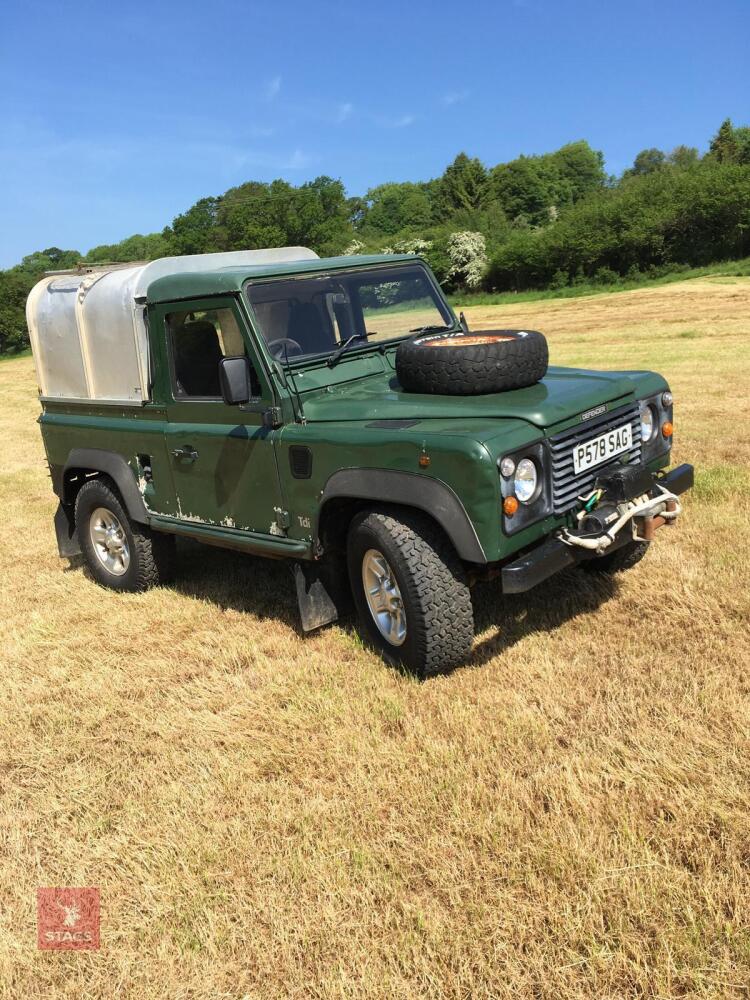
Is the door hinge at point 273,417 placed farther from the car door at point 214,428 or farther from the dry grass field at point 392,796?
the dry grass field at point 392,796

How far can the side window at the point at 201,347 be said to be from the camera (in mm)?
4488

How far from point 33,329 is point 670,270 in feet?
127

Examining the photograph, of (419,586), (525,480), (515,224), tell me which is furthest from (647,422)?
(515,224)

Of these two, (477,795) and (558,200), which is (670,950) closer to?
(477,795)

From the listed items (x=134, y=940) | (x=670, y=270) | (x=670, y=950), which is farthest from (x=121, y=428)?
(x=670, y=270)

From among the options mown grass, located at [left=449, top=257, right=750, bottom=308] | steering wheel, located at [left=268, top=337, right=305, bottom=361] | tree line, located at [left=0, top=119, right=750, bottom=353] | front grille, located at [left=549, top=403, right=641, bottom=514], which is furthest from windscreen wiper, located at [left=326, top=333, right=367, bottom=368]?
mown grass, located at [left=449, top=257, right=750, bottom=308]

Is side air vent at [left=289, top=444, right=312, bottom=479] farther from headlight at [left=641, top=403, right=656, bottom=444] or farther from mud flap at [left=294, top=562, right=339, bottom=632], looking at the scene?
headlight at [left=641, top=403, right=656, bottom=444]

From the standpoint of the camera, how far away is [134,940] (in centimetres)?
267

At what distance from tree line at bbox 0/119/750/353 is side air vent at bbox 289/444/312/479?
7.45 meters

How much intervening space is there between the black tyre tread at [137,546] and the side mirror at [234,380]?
6.16 ft

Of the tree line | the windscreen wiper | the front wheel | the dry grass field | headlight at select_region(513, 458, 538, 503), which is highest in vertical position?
the tree line

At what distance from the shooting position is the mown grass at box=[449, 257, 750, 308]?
3541cm

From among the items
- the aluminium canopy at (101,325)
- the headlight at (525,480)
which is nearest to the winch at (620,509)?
the headlight at (525,480)

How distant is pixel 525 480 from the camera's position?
11.6 ft
